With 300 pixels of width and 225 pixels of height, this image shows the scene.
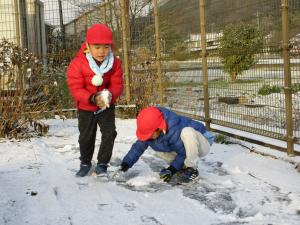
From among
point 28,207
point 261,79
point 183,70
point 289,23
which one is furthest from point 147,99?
point 28,207

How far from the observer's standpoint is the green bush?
564cm

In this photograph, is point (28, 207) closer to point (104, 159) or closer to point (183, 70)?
point (104, 159)

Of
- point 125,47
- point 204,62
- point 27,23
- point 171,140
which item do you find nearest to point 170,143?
point 171,140

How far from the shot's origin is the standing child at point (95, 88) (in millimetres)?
4298

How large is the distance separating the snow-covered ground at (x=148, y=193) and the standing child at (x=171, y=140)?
0.17m

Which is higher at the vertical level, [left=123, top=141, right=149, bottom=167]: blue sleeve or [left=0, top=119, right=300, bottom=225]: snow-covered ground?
[left=123, top=141, right=149, bottom=167]: blue sleeve

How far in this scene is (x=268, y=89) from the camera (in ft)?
18.9

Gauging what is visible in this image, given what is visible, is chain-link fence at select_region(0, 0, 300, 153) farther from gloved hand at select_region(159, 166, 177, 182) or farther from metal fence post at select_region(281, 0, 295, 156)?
gloved hand at select_region(159, 166, 177, 182)

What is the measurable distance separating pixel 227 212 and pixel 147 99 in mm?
5744

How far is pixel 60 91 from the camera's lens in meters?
9.41

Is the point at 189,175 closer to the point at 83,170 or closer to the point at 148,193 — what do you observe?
the point at 148,193

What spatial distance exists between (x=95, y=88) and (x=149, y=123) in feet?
2.41

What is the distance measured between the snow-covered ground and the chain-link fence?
0.84m

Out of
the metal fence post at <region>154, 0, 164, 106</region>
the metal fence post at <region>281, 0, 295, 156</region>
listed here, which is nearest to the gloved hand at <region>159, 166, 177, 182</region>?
the metal fence post at <region>281, 0, 295, 156</region>
